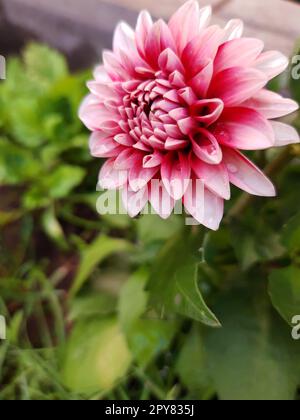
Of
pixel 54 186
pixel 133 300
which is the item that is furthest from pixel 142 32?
pixel 54 186

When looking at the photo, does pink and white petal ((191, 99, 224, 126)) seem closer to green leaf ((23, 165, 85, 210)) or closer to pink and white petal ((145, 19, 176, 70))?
pink and white petal ((145, 19, 176, 70))

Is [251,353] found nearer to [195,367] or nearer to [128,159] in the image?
[195,367]

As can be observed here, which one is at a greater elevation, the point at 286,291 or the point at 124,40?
the point at 124,40

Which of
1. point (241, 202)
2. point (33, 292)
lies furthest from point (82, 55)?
point (241, 202)

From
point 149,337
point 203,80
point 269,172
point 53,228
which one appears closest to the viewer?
point 203,80

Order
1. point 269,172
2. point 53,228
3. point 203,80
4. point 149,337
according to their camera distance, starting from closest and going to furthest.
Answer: point 203,80, point 269,172, point 149,337, point 53,228

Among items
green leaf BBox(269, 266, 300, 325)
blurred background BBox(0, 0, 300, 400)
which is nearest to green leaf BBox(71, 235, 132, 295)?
blurred background BBox(0, 0, 300, 400)
